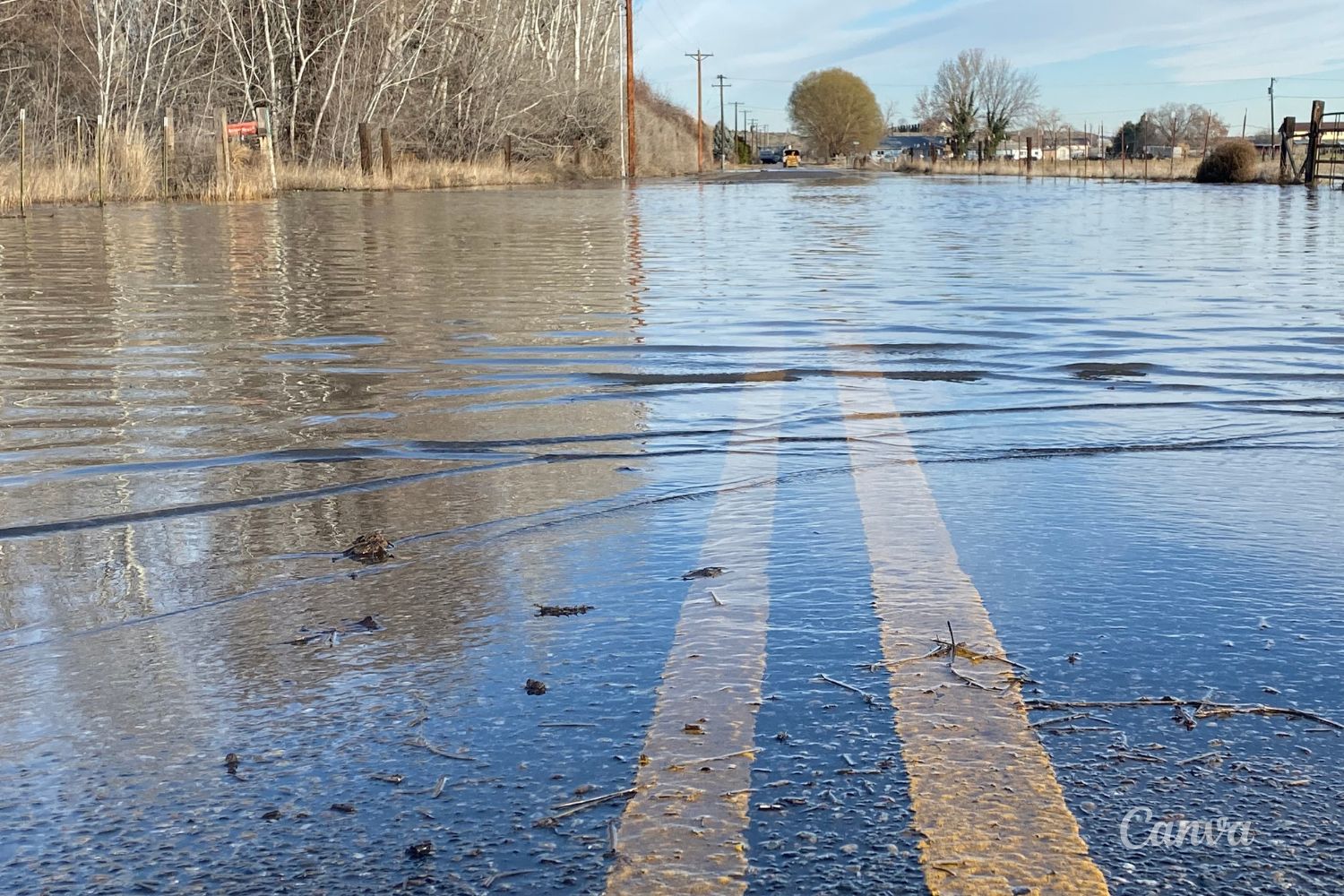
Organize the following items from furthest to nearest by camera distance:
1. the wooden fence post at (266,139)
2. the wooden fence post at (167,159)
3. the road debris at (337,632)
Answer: the wooden fence post at (266,139) < the wooden fence post at (167,159) < the road debris at (337,632)

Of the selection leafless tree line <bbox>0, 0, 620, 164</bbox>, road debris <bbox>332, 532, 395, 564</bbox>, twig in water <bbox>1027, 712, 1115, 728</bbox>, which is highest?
leafless tree line <bbox>0, 0, 620, 164</bbox>

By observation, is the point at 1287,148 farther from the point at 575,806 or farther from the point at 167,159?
the point at 575,806

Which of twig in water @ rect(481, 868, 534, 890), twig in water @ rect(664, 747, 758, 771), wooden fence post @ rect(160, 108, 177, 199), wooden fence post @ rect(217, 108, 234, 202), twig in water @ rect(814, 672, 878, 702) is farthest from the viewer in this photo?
wooden fence post @ rect(217, 108, 234, 202)

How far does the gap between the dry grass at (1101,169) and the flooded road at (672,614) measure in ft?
133

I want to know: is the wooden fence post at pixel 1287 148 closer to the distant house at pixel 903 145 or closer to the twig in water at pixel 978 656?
the twig in water at pixel 978 656

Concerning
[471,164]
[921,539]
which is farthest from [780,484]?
[471,164]

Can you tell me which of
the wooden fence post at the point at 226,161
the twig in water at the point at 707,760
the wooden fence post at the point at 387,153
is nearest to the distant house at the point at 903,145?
the wooden fence post at the point at 387,153

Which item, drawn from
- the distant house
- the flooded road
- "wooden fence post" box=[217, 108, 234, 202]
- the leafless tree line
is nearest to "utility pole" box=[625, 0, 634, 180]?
the leafless tree line

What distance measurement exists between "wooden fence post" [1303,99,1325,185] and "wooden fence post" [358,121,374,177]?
23.8m

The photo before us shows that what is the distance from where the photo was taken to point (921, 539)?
3.32m

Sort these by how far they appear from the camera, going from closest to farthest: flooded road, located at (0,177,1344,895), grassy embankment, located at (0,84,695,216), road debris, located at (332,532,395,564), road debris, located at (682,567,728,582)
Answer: flooded road, located at (0,177,1344,895) < road debris, located at (682,567,728,582) < road debris, located at (332,532,395,564) < grassy embankment, located at (0,84,695,216)

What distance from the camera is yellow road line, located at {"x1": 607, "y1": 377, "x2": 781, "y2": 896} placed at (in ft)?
5.63

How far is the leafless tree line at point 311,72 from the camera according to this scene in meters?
30.9

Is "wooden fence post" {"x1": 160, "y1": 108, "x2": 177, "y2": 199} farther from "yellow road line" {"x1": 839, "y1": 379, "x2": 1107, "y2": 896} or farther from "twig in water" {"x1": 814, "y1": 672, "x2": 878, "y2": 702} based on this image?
"twig in water" {"x1": 814, "y1": 672, "x2": 878, "y2": 702}
